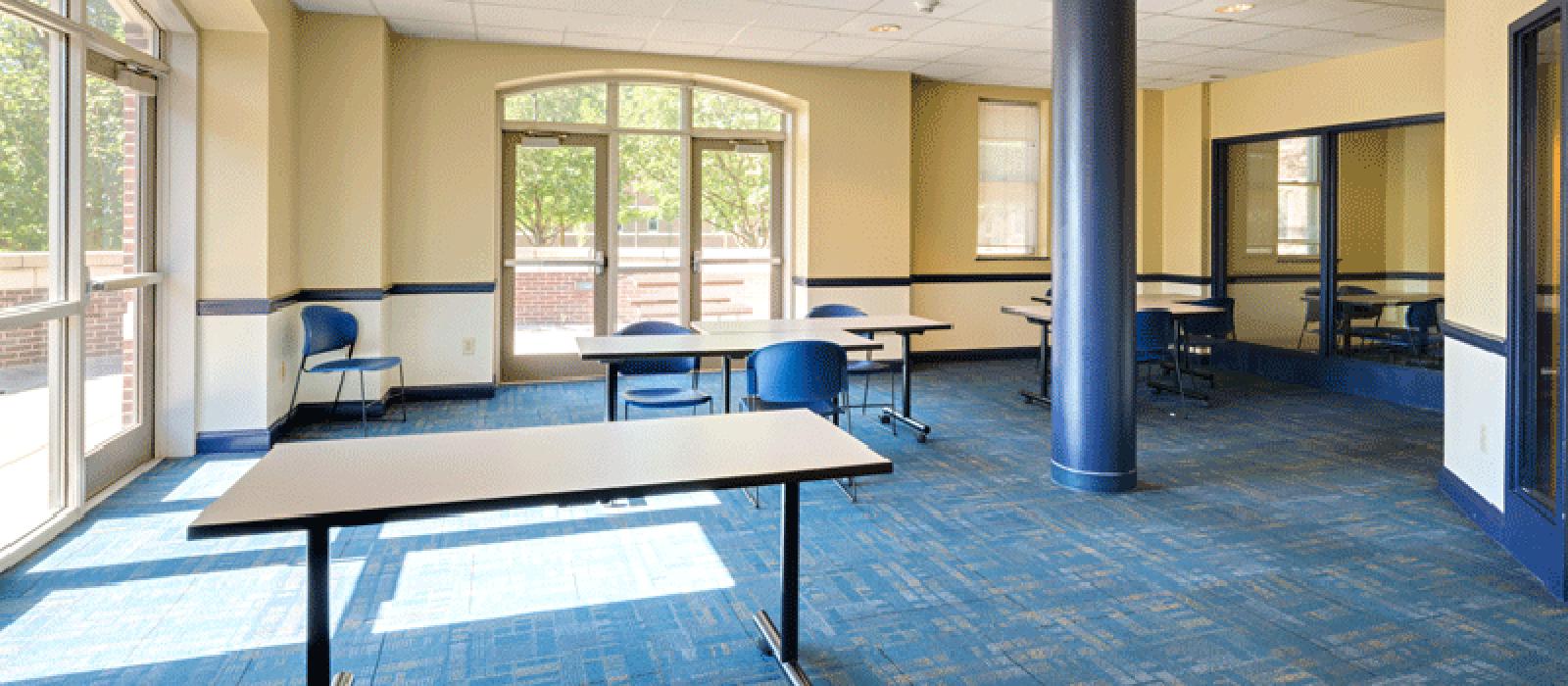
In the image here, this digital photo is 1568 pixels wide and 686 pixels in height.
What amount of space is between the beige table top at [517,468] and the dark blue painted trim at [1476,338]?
312 centimetres

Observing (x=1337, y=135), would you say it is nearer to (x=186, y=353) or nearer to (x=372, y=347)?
(x=372, y=347)

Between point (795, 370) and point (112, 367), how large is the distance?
3543 millimetres

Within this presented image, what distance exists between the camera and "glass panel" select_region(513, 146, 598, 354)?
838 cm

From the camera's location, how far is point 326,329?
6570 millimetres

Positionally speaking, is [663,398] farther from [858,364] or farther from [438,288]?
[438,288]

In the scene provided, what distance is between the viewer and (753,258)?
9.19m

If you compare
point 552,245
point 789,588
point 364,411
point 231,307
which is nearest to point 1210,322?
point 552,245

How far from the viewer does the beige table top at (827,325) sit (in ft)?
19.5

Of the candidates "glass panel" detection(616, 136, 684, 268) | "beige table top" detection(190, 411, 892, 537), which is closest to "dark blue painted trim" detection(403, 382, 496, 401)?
"glass panel" detection(616, 136, 684, 268)

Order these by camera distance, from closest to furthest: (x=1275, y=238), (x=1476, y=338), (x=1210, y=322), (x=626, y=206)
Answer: (x=1476, y=338) < (x=1210, y=322) < (x=626, y=206) < (x=1275, y=238)

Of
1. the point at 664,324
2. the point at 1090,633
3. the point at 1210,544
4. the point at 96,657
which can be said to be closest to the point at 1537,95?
the point at 1210,544

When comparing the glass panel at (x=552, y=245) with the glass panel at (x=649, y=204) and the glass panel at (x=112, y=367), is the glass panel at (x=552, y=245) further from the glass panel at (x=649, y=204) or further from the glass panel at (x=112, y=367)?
the glass panel at (x=112, y=367)

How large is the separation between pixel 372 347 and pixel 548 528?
11.5 feet


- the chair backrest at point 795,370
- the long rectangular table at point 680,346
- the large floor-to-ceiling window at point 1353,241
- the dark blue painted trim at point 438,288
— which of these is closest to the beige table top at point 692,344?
the long rectangular table at point 680,346
